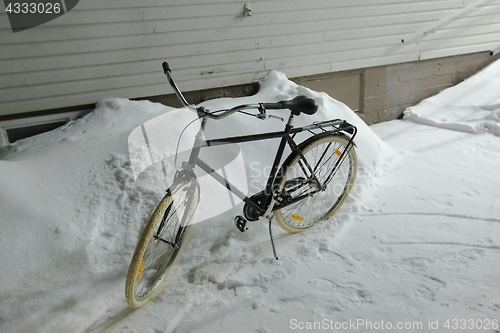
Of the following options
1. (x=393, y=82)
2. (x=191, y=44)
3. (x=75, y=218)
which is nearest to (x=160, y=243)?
(x=75, y=218)

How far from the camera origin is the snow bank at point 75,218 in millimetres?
2467

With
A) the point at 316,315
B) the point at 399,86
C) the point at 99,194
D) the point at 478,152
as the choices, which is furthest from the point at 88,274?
the point at 399,86

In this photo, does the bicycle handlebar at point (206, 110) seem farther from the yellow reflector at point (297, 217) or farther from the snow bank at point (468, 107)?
the snow bank at point (468, 107)

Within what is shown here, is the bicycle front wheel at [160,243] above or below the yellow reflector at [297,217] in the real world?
above

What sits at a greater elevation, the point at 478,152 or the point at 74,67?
the point at 74,67

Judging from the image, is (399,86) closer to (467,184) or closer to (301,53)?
(301,53)

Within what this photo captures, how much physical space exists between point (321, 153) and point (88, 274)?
6.82 ft

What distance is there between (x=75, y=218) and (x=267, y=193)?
1470 millimetres

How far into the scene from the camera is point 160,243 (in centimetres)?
260

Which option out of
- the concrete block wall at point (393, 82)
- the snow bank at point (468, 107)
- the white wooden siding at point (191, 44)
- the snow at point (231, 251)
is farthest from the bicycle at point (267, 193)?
the snow bank at point (468, 107)

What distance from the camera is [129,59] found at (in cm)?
425

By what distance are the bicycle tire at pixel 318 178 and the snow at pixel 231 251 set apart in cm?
13

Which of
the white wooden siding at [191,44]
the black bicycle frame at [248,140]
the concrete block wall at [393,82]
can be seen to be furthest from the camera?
the concrete block wall at [393,82]

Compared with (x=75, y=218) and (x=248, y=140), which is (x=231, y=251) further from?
(x=75, y=218)
